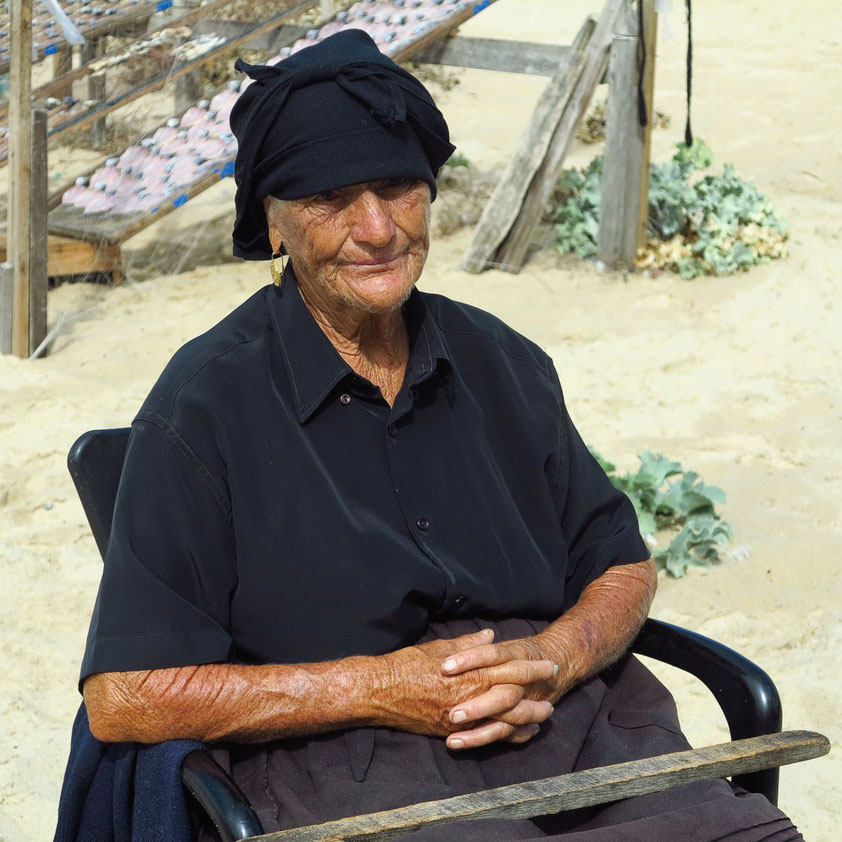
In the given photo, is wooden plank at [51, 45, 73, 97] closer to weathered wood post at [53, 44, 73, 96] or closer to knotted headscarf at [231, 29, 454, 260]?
weathered wood post at [53, 44, 73, 96]

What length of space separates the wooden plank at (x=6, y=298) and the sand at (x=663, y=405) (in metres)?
0.13

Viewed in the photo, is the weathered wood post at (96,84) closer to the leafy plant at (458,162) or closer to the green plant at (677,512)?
the leafy plant at (458,162)

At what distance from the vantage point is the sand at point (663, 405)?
3.45 m

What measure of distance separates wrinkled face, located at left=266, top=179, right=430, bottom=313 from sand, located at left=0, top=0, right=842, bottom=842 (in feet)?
5.66

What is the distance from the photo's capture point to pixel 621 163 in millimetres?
6762

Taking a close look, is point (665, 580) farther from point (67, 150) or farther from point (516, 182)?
point (67, 150)

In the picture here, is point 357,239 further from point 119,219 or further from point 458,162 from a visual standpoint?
point 458,162

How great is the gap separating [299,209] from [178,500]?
0.58m

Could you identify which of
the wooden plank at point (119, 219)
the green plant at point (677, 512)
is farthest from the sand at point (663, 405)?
the wooden plank at point (119, 219)

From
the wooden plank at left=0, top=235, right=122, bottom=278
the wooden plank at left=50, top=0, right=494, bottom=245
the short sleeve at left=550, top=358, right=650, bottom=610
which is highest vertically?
the short sleeve at left=550, top=358, right=650, bottom=610

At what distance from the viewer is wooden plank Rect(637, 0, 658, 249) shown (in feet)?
21.3

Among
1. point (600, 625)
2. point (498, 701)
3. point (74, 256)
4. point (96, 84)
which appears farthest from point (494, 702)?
point (96, 84)

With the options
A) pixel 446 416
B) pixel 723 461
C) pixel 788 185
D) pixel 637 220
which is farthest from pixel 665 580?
pixel 788 185

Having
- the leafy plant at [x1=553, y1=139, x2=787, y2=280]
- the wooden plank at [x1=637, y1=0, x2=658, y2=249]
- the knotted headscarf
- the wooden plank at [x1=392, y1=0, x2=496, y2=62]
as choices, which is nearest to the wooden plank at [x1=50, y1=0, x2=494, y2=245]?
the wooden plank at [x1=392, y1=0, x2=496, y2=62]
